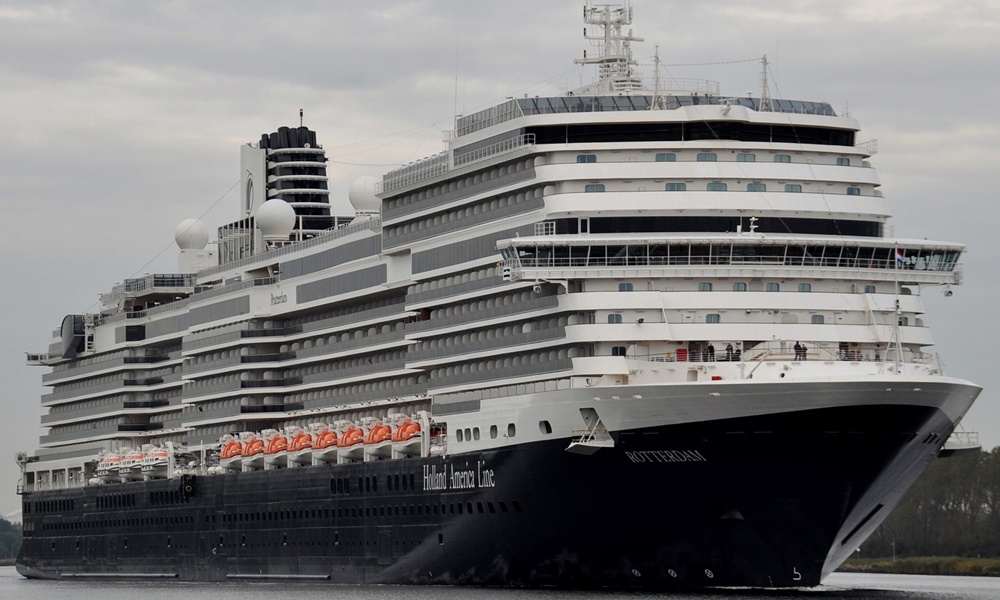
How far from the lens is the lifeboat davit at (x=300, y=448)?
68.5 metres

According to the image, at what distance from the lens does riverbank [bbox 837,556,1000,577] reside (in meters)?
95.9

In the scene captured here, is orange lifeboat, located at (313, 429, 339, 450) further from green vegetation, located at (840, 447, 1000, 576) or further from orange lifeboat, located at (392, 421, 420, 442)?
green vegetation, located at (840, 447, 1000, 576)

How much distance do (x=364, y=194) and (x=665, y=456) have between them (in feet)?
97.0

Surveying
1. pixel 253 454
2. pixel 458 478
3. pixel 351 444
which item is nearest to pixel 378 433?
pixel 351 444

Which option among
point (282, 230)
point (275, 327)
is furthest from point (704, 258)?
point (282, 230)

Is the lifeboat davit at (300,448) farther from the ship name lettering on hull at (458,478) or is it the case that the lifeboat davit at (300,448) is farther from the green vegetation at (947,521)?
the green vegetation at (947,521)

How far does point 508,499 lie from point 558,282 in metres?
6.59

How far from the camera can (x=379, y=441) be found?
6300 cm

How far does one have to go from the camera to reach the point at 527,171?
5762cm

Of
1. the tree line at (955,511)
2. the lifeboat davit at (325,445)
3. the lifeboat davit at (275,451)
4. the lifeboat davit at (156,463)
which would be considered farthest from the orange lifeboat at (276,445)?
the tree line at (955,511)

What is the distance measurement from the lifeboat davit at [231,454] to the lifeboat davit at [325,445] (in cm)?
613

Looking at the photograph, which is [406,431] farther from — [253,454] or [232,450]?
[232,450]

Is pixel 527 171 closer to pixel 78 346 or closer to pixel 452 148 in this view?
pixel 452 148

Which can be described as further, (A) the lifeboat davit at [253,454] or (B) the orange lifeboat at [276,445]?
(A) the lifeboat davit at [253,454]
